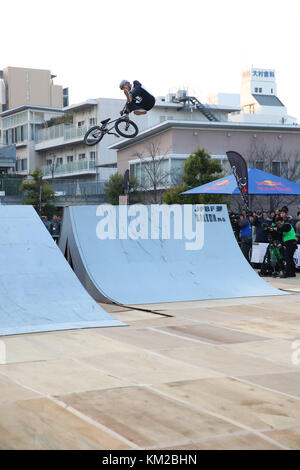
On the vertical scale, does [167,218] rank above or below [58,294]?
above

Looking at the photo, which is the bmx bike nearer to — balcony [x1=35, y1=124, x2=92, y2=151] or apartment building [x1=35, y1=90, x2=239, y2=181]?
apartment building [x1=35, y1=90, x2=239, y2=181]

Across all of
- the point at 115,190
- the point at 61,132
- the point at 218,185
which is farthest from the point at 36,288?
the point at 61,132

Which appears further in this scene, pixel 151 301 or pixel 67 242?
pixel 67 242

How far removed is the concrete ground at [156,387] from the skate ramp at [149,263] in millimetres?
2496

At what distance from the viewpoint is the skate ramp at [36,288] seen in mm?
8922

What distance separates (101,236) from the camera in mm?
12625

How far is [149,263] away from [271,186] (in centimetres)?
824

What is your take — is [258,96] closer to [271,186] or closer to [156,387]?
[271,186]

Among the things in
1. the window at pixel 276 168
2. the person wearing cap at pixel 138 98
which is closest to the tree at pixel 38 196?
the window at pixel 276 168

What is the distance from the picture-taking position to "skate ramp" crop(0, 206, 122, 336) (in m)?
8.92

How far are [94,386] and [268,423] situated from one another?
171cm

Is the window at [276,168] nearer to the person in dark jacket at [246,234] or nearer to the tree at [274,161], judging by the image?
the tree at [274,161]
